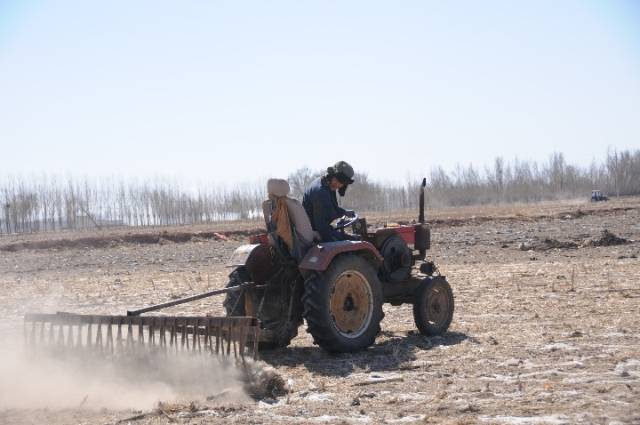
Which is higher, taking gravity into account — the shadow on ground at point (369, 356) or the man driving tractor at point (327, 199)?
the man driving tractor at point (327, 199)

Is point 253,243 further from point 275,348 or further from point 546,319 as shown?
point 546,319

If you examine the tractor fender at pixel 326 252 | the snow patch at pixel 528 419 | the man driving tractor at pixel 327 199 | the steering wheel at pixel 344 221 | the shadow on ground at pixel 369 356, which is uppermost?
the man driving tractor at pixel 327 199

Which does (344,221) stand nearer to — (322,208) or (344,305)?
(322,208)

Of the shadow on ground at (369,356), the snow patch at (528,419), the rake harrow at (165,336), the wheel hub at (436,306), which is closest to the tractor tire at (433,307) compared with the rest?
the wheel hub at (436,306)

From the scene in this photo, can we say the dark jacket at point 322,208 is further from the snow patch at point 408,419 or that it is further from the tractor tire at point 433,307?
the snow patch at point 408,419

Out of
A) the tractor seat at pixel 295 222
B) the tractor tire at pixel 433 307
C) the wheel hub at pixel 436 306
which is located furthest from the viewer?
the wheel hub at pixel 436 306

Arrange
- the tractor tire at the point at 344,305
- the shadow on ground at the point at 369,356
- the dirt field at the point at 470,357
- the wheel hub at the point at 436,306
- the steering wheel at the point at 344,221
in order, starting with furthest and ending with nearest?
the wheel hub at the point at 436,306
the steering wheel at the point at 344,221
the tractor tire at the point at 344,305
the shadow on ground at the point at 369,356
the dirt field at the point at 470,357

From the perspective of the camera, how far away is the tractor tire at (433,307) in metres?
8.91

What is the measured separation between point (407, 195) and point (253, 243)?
307 feet

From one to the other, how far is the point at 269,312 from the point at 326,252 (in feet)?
3.59

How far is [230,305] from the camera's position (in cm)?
816

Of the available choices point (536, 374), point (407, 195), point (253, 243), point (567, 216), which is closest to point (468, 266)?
point (253, 243)

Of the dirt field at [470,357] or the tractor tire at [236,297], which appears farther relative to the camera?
the tractor tire at [236,297]

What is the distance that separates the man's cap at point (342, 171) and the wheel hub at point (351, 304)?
1.03 meters
